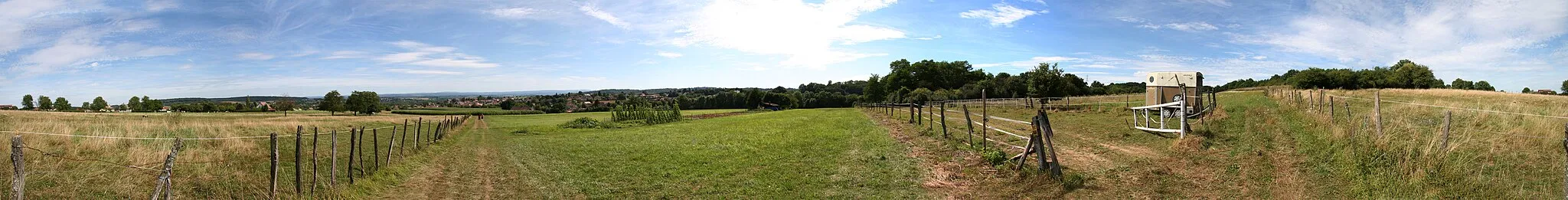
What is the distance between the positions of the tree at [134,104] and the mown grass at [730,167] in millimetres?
59199

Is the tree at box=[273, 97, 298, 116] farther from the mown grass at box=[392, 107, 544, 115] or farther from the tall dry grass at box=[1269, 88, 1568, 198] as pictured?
the tall dry grass at box=[1269, 88, 1568, 198]

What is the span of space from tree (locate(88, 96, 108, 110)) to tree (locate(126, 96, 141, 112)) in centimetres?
339

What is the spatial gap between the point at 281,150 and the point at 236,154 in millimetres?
2144

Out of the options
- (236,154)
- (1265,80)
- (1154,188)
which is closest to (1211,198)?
(1154,188)

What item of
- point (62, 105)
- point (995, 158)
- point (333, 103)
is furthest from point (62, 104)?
point (995, 158)

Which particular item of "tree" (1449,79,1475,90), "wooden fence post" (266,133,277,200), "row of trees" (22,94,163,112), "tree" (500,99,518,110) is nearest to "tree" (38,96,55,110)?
"row of trees" (22,94,163,112)

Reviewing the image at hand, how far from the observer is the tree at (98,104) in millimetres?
47862

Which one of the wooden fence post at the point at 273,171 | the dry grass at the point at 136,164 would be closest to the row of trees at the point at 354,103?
the dry grass at the point at 136,164

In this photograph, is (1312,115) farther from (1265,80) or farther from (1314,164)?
(1265,80)

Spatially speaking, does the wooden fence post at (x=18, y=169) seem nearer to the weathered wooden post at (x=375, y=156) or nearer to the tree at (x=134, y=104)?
the weathered wooden post at (x=375, y=156)

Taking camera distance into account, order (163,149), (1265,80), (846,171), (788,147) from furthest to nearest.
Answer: (1265,80)
(788,147)
(163,149)
(846,171)

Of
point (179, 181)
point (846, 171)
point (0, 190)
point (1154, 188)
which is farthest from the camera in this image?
point (846, 171)

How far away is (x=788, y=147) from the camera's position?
13438mm

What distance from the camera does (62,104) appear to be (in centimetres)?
4897
